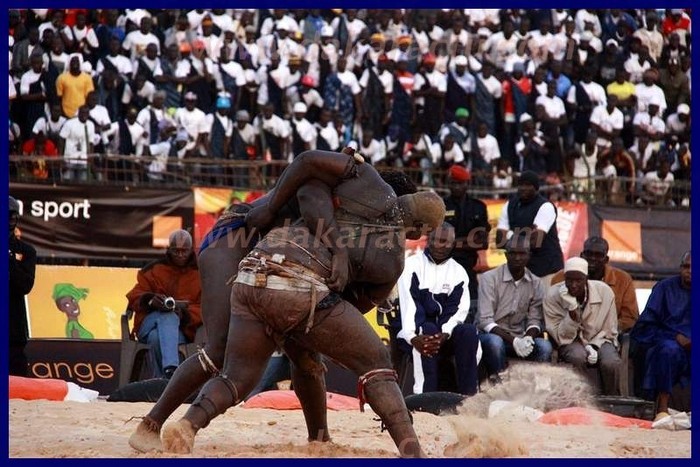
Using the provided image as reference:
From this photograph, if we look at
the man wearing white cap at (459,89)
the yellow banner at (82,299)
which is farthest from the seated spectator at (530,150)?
the yellow banner at (82,299)

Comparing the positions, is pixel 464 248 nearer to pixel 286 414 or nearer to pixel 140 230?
pixel 286 414

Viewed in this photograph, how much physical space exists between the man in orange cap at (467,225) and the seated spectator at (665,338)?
1979 mm

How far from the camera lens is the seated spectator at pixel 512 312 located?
11.9m

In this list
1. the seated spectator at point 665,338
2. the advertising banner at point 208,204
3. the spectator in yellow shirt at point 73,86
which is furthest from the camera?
the spectator in yellow shirt at point 73,86

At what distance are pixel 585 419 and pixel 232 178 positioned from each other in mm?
8951

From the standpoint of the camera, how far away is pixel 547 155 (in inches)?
847

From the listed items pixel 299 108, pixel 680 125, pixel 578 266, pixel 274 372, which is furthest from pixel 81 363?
pixel 680 125

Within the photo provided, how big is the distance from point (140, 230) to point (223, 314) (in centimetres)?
947

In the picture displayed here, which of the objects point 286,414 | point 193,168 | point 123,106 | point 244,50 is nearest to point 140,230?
point 193,168

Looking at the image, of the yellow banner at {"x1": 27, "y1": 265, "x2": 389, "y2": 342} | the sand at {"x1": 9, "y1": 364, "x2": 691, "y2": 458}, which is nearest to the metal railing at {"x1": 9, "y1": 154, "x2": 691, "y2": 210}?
the yellow banner at {"x1": 27, "y1": 265, "x2": 389, "y2": 342}

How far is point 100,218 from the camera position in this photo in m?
16.9

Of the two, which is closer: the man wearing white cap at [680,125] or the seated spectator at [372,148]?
the seated spectator at [372,148]

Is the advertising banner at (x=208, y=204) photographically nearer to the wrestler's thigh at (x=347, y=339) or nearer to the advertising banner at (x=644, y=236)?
the advertising banner at (x=644, y=236)

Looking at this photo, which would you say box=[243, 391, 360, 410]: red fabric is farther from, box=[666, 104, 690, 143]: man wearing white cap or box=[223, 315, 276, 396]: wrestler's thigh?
box=[666, 104, 690, 143]: man wearing white cap
